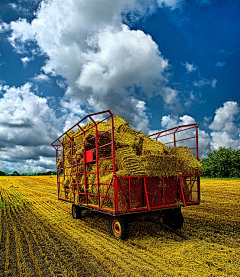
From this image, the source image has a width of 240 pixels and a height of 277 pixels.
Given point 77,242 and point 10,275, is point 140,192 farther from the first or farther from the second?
point 10,275

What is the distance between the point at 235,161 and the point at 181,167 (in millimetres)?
36646

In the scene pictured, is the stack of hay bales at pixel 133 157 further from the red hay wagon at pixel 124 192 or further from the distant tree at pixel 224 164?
the distant tree at pixel 224 164

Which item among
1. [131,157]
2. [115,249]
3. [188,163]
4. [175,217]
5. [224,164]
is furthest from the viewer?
[224,164]

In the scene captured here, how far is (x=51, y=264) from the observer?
5.20m

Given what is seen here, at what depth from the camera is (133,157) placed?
23.1 ft

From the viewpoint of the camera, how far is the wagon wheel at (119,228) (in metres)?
6.57

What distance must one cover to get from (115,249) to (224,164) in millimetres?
39074

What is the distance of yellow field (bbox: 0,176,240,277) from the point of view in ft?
16.0

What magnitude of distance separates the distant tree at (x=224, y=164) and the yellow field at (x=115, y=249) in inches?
1328

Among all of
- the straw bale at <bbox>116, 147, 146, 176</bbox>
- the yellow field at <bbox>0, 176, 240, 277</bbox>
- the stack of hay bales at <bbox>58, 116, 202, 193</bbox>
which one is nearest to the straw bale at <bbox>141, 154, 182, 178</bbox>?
the stack of hay bales at <bbox>58, 116, 202, 193</bbox>

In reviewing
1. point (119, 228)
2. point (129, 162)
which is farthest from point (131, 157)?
point (119, 228)

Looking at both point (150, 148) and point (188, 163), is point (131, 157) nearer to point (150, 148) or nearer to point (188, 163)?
point (150, 148)

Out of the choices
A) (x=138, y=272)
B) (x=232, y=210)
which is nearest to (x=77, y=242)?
(x=138, y=272)

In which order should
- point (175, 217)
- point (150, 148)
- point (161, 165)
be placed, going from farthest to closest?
point (175, 217)
point (150, 148)
point (161, 165)
